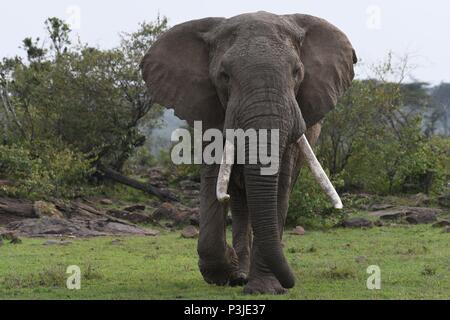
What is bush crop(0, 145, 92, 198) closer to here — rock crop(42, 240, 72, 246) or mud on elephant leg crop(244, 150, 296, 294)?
rock crop(42, 240, 72, 246)

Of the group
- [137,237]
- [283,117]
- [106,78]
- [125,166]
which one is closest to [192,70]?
[283,117]

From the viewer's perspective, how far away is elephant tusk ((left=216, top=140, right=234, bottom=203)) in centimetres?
870

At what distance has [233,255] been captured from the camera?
10461 millimetres

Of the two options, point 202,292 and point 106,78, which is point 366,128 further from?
point 202,292

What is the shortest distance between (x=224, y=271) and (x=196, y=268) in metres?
2.94

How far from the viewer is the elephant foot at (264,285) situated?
9414 mm

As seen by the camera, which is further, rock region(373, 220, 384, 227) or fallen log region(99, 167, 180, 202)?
fallen log region(99, 167, 180, 202)

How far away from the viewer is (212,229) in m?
9.84

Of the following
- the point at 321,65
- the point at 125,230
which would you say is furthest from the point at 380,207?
the point at 321,65

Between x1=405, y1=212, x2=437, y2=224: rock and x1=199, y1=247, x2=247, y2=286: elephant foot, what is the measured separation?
37.4 ft

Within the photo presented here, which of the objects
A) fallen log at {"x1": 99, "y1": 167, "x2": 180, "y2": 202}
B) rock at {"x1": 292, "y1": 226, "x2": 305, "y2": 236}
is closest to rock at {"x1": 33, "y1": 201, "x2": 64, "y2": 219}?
rock at {"x1": 292, "y1": 226, "x2": 305, "y2": 236}

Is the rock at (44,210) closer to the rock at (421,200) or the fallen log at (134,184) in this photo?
the fallen log at (134,184)

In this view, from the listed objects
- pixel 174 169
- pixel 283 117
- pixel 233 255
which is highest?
pixel 283 117

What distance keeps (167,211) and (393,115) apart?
11867 mm
